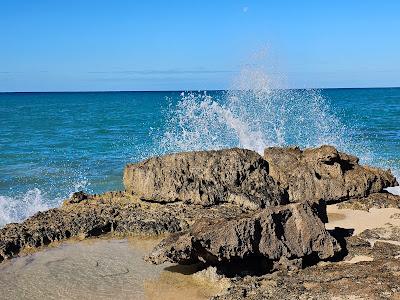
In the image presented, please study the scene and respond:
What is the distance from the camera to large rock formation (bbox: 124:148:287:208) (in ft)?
36.5

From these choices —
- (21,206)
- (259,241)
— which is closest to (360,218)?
(259,241)

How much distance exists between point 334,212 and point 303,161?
143cm

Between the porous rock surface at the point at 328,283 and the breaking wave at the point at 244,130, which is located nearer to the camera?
the porous rock surface at the point at 328,283

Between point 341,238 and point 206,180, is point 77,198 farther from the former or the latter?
point 341,238

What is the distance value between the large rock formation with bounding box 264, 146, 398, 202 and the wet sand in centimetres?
376

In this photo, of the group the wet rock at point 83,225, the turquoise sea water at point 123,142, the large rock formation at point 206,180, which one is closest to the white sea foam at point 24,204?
the turquoise sea water at point 123,142

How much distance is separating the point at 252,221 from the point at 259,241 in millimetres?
331

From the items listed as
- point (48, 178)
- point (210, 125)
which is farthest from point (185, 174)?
point (210, 125)

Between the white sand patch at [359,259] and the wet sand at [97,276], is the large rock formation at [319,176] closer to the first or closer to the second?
the white sand patch at [359,259]

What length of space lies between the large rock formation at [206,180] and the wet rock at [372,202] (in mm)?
1493

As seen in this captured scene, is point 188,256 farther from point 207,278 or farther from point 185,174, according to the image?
point 185,174

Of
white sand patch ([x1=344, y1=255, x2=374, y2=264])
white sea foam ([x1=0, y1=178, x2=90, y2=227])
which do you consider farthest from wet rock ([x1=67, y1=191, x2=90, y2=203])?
white sand patch ([x1=344, y1=255, x2=374, y2=264])

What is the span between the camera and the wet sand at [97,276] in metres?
7.70

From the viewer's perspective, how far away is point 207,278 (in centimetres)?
795
